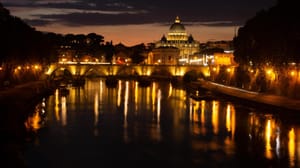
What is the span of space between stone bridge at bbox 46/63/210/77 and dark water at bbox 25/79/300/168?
46.0m


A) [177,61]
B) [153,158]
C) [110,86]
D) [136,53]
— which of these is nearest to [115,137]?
[153,158]

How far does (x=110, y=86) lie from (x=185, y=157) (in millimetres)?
A: 48829

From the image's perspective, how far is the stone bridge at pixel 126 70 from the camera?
90325 mm

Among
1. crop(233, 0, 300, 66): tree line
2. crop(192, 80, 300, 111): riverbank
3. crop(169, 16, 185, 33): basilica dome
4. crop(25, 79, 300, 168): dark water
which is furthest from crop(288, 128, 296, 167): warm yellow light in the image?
crop(169, 16, 185, 33): basilica dome

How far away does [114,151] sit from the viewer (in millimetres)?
24906

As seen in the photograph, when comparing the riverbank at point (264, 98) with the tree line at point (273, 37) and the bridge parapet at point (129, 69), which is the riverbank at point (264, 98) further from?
the bridge parapet at point (129, 69)

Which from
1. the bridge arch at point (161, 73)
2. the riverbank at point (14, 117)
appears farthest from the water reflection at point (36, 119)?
the bridge arch at point (161, 73)

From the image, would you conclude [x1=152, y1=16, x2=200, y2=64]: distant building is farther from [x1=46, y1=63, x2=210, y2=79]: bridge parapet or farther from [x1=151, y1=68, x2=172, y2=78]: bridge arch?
[x1=46, y1=63, x2=210, y2=79]: bridge parapet

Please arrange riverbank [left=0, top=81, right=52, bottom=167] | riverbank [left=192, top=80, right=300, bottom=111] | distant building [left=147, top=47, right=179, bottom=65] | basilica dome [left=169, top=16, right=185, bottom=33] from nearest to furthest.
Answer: riverbank [left=0, top=81, right=52, bottom=167]
riverbank [left=192, top=80, right=300, bottom=111]
distant building [left=147, top=47, right=179, bottom=65]
basilica dome [left=169, top=16, right=185, bottom=33]

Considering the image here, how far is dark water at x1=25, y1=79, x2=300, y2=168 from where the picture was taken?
23172mm

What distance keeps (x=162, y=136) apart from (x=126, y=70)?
70919 mm

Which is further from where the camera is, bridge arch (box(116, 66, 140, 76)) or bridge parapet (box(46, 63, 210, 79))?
bridge arch (box(116, 66, 140, 76))

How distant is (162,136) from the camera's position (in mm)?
29016

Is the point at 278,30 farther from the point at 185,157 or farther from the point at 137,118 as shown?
the point at 185,157
